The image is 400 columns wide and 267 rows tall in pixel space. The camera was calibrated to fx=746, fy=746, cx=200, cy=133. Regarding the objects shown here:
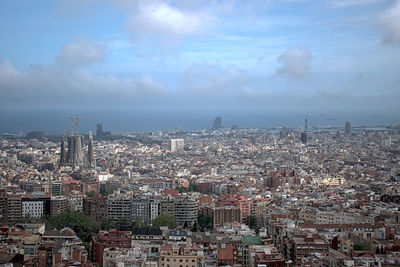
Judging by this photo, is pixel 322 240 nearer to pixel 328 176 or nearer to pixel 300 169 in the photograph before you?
pixel 328 176

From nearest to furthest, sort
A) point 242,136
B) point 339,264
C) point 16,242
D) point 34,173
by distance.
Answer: point 339,264, point 16,242, point 34,173, point 242,136

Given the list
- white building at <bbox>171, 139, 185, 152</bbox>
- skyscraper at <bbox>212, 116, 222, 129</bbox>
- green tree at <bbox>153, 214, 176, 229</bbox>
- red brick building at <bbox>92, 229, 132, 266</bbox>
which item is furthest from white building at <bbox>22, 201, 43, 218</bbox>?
skyscraper at <bbox>212, 116, 222, 129</bbox>

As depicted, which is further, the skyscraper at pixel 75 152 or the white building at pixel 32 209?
the skyscraper at pixel 75 152

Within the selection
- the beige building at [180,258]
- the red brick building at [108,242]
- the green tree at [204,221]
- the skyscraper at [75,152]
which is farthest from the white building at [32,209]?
the skyscraper at [75,152]

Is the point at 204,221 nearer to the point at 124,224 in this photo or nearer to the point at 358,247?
the point at 124,224

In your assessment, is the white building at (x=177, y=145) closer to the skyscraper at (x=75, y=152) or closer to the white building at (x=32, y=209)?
the skyscraper at (x=75, y=152)

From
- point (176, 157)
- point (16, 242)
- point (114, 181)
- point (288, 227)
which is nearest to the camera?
point (16, 242)

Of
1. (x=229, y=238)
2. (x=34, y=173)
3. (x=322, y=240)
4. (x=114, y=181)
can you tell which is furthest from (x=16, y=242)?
(x=34, y=173)

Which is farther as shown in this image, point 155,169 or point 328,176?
point 155,169

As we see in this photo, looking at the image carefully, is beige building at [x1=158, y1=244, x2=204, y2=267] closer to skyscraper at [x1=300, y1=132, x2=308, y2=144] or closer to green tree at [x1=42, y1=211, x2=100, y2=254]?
green tree at [x1=42, y1=211, x2=100, y2=254]
